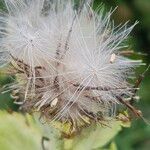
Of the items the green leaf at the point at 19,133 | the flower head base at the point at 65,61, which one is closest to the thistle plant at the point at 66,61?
the flower head base at the point at 65,61

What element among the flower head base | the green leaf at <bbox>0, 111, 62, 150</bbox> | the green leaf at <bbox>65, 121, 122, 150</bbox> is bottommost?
the green leaf at <bbox>65, 121, 122, 150</bbox>

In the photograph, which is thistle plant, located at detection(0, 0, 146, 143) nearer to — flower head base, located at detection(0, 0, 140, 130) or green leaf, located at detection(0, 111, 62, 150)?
flower head base, located at detection(0, 0, 140, 130)

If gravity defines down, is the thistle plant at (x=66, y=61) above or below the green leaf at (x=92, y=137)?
→ above

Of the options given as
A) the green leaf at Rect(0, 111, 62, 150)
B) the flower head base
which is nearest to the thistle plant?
the flower head base

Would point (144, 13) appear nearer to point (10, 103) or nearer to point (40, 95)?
point (10, 103)

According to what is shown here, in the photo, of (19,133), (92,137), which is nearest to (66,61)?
(92,137)

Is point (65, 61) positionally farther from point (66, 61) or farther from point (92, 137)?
point (92, 137)

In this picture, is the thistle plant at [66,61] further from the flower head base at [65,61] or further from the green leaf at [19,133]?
the green leaf at [19,133]

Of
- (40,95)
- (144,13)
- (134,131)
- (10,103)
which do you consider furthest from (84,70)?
(144,13)
